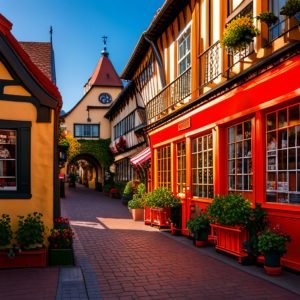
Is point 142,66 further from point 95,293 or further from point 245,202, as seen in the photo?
point 95,293

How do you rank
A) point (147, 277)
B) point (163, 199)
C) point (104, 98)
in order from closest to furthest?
1. point (147, 277)
2. point (163, 199)
3. point (104, 98)

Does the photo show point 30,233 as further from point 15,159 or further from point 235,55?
point 235,55

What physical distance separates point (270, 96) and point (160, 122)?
23.1 feet

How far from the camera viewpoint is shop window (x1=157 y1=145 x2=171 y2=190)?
1363cm

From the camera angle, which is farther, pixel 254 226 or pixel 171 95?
pixel 171 95

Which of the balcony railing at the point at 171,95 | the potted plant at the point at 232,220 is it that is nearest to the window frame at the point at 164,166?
the balcony railing at the point at 171,95

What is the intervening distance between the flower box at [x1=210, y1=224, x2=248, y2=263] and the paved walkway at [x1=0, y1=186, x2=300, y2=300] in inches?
7.1

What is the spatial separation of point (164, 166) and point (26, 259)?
726 cm

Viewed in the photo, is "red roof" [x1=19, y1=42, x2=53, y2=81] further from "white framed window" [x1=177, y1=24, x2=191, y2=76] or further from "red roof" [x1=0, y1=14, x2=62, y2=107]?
"red roof" [x1=0, y1=14, x2=62, y2=107]

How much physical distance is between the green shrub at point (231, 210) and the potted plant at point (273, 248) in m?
0.66

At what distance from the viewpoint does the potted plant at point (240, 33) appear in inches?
304

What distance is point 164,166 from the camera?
46.4ft

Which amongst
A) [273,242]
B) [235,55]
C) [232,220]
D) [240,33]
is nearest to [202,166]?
[235,55]

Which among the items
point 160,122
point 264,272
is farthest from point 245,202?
point 160,122
